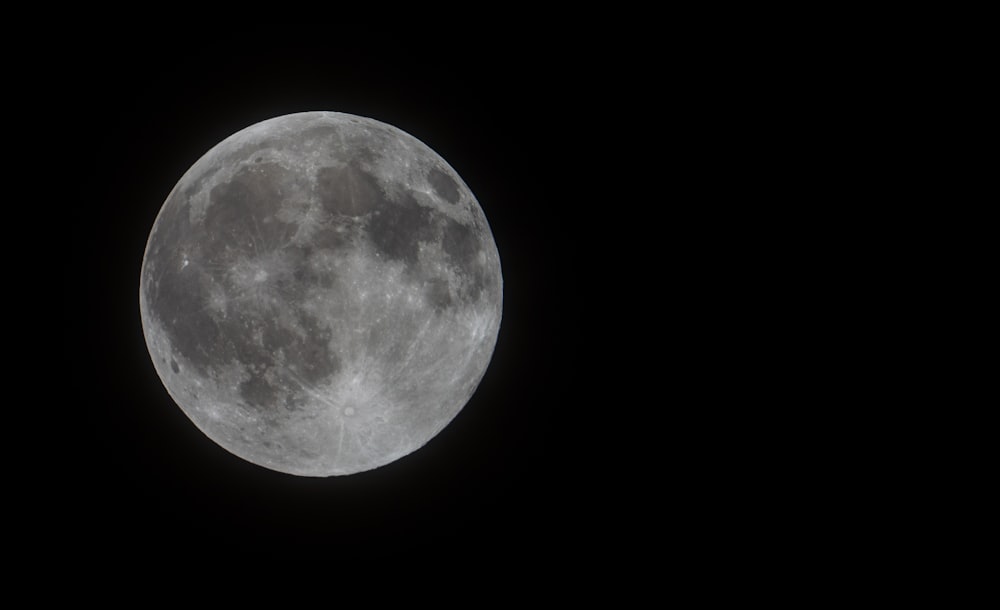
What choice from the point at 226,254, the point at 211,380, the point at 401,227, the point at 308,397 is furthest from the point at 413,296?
the point at 211,380

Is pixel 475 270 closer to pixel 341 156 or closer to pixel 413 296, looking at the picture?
pixel 413 296

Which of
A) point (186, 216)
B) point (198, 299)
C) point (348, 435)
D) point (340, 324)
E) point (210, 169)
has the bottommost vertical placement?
point (348, 435)

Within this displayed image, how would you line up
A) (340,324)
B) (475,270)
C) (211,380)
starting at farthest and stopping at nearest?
(475,270), (211,380), (340,324)

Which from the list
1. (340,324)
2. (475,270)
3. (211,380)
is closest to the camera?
(340,324)

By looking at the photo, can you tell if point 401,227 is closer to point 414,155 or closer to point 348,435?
point 414,155

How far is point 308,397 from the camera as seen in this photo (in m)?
4.47

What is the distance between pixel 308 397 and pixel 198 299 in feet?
3.16

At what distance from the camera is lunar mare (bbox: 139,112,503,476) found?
4.34m

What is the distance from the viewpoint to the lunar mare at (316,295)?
4344mm

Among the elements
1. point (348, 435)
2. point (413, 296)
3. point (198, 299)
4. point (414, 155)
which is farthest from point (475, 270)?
point (198, 299)

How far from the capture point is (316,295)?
4.30 metres

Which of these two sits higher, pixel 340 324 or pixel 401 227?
pixel 401 227

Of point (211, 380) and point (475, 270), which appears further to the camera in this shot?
point (475, 270)

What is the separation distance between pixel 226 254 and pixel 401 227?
3.69 ft
